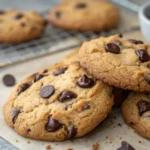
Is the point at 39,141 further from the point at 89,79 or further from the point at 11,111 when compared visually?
the point at 89,79

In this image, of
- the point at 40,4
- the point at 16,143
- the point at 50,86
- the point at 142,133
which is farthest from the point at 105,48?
the point at 40,4

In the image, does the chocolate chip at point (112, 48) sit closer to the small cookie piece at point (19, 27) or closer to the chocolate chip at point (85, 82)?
the chocolate chip at point (85, 82)

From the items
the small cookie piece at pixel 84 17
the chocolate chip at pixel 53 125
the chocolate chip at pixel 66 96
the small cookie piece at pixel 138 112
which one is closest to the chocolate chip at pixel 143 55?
the small cookie piece at pixel 138 112

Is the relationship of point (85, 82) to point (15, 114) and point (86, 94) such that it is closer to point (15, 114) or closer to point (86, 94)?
point (86, 94)

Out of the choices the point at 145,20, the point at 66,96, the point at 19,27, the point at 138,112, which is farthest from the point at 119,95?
the point at 19,27

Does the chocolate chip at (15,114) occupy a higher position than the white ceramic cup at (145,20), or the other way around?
the white ceramic cup at (145,20)

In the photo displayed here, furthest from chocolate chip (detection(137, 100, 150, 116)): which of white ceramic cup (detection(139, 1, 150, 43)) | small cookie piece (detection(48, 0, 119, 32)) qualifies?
small cookie piece (detection(48, 0, 119, 32))

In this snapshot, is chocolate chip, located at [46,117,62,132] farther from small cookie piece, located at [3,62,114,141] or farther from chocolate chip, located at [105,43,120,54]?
chocolate chip, located at [105,43,120,54]
